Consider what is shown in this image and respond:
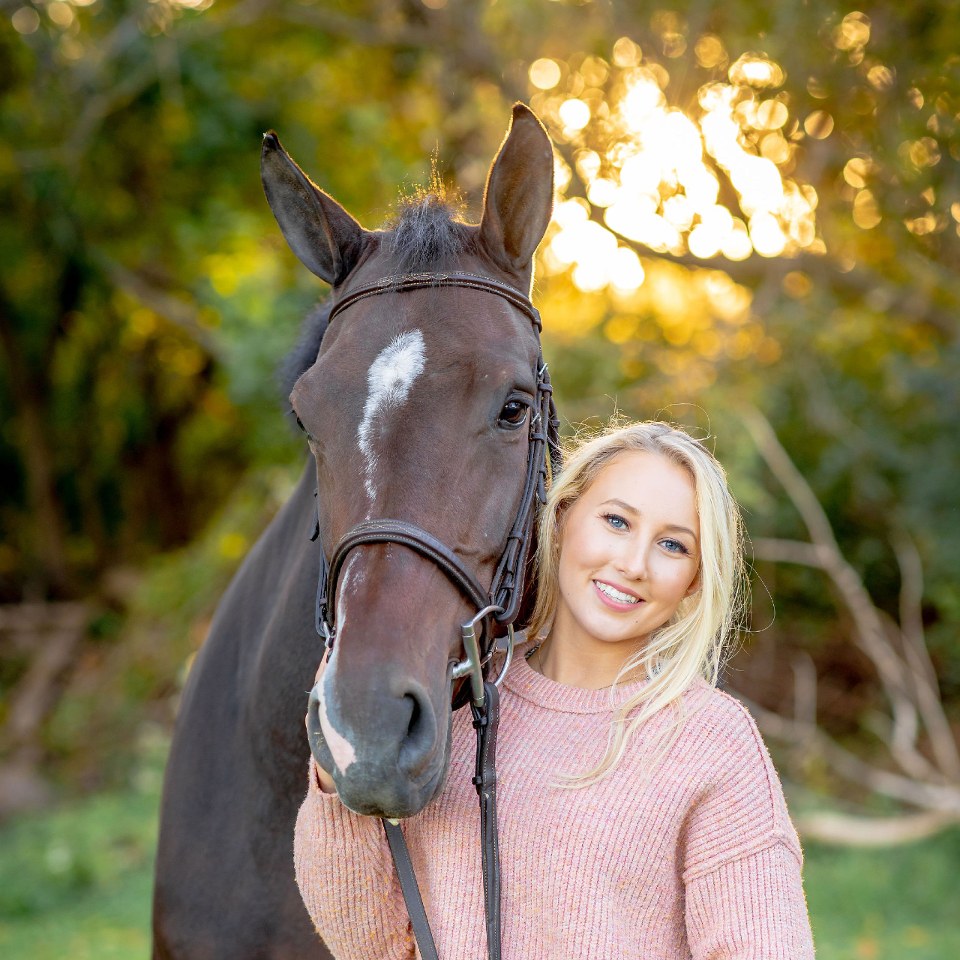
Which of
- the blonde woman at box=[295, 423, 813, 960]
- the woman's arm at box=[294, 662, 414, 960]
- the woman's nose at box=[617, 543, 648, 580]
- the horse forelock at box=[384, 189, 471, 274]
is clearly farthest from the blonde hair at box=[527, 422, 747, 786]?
the horse forelock at box=[384, 189, 471, 274]

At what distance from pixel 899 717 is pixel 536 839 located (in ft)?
20.2

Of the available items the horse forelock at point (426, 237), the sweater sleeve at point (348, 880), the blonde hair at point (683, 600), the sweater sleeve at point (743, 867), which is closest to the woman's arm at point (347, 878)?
the sweater sleeve at point (348, 880)

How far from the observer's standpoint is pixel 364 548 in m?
1.67

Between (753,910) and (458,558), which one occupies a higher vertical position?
(458,558)

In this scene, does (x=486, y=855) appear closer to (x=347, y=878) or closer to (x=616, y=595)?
(x=347, y=878)

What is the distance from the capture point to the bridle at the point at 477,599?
167cm

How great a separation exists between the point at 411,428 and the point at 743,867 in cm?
92

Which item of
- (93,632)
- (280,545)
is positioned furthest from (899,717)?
(93,632)

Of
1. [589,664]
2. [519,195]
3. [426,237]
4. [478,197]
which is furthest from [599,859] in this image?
[478,197]

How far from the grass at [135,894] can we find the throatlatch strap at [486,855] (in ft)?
14.5

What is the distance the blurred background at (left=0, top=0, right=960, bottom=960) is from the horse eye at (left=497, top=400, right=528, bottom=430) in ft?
11.5

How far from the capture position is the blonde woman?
174 centimetres

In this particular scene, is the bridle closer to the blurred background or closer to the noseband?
the noseband

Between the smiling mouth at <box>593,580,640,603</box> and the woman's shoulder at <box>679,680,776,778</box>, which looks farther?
the smiling mouth at <box>593,580,640,603</box>
